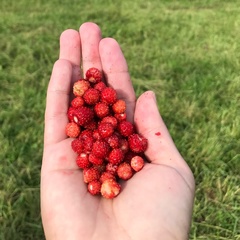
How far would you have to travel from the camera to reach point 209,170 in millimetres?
3545

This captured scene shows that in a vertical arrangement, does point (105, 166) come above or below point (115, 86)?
below

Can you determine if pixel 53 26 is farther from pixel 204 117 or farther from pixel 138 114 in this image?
pixel 138 114

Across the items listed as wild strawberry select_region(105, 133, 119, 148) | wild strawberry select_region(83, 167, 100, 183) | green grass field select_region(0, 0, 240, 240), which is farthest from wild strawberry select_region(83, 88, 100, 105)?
green grass field select_region(0, 0, 240, 240)

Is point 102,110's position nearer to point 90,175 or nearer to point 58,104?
point 58,104

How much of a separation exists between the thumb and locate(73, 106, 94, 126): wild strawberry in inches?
12.7

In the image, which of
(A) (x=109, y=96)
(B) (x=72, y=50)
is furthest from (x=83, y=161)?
(B) (x=72, y=50)

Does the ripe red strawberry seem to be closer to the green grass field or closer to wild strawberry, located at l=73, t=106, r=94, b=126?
wild strawberry, located at l=73, t=106, r=94, b=126

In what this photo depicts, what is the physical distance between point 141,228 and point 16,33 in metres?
4.44

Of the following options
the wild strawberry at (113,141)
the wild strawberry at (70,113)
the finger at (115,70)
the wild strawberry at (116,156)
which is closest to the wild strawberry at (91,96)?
the wild strawberry at (70,113)

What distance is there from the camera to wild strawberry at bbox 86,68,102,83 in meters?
2.99

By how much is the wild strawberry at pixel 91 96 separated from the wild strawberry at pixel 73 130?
234 millimetres

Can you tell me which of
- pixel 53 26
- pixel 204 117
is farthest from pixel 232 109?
pixel 53 26

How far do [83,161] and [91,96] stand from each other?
1.75ft

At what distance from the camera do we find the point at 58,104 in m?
2.79
